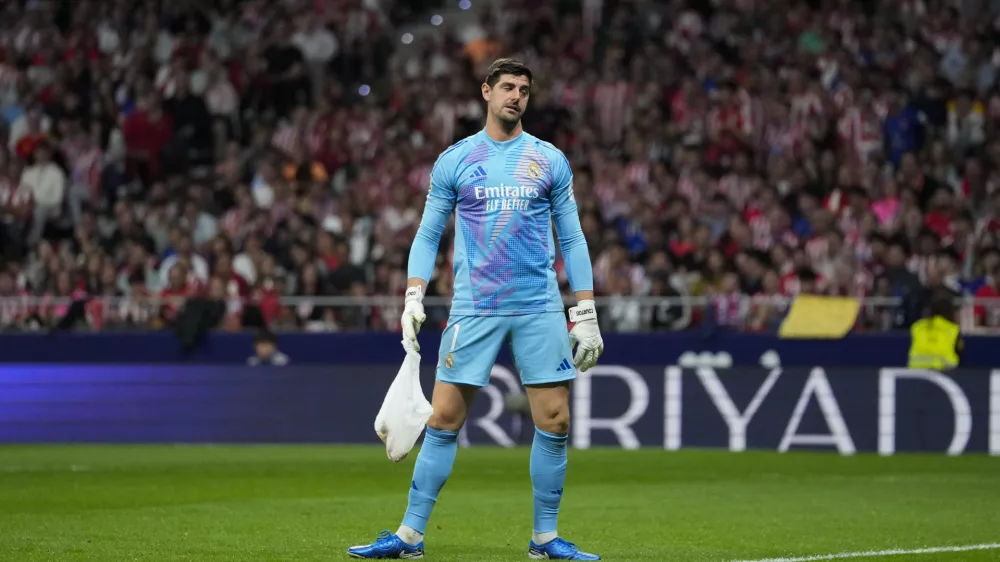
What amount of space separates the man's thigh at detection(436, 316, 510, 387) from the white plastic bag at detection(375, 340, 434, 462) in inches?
6.3

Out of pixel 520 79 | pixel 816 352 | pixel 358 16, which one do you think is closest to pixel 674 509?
pixel 520 79

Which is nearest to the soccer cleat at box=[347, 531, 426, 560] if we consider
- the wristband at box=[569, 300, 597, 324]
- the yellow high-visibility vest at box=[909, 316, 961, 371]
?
the wristband at box=[569, 300, 597, 324]

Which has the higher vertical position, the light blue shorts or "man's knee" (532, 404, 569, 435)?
the light blue shorts

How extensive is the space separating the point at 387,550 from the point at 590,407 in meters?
10.2

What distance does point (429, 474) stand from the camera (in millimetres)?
8031

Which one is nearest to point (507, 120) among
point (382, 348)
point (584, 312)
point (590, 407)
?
point (584, 312)

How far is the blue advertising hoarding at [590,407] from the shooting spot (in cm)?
1712

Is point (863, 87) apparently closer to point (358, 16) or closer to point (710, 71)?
point (710, 71)

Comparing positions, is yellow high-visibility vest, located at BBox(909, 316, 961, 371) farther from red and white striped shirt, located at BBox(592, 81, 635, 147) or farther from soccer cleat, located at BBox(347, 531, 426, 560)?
soccer cleat, located at BBox(347, 531, 426, 560)

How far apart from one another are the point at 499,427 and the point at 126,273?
20.1 ft

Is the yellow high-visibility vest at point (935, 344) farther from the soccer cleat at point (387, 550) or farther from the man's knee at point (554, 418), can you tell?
the soccer cleat at point (387, 550)

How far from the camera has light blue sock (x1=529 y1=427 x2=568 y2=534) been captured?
8.09 meters

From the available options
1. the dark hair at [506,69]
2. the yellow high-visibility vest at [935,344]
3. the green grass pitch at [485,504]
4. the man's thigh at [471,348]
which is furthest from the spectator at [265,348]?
the dark hair at [506,69]

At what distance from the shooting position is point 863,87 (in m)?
21.9
